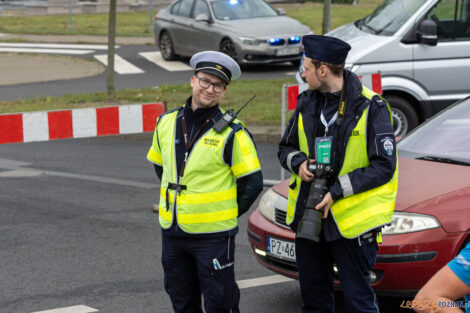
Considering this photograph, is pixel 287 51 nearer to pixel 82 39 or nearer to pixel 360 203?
pixel 82 39

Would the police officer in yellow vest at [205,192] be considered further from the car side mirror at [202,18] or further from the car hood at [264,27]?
the car side mirror at [202,18]

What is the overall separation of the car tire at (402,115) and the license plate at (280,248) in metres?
6.29

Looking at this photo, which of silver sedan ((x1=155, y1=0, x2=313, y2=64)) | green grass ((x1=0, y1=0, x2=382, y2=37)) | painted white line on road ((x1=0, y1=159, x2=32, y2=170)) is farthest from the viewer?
green grass ((x1=0, y1=0, x2=382, y2=37))

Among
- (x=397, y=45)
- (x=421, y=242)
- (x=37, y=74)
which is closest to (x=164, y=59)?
(x=37, y=74)

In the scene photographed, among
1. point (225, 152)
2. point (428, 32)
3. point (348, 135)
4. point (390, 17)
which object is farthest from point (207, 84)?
point (390, 17)

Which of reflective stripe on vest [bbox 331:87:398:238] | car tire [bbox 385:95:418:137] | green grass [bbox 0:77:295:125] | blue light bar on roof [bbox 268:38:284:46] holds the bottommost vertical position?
green grass [bbox 0:77:295:125]

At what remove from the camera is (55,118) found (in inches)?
327

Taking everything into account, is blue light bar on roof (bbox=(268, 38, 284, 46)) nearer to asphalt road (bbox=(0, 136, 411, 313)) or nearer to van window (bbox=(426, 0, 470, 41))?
van window (bbox=(426, 0, 470, 41))

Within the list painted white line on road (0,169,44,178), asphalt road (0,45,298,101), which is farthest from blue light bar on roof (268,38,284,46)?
painted white line on road (0,169,44,178)

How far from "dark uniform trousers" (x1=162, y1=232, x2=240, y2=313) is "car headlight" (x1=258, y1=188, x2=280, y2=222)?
1.29m

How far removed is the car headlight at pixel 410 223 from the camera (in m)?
5.29

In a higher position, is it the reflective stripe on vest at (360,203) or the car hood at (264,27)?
the reflective stripe on vest at (360,203)

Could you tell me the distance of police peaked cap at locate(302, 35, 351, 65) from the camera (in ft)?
15.0

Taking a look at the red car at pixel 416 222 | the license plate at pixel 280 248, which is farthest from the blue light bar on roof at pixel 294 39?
the license plate at pixel 280 248
